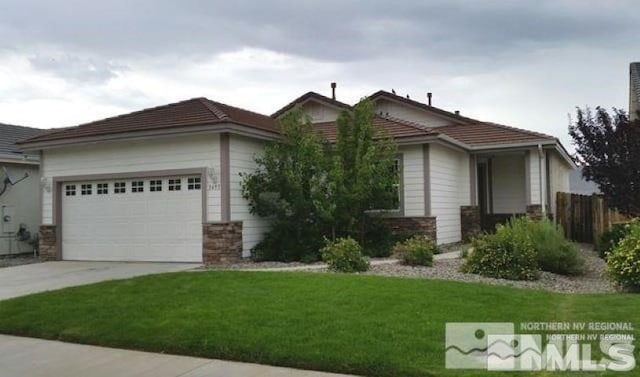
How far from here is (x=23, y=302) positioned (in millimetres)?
9875

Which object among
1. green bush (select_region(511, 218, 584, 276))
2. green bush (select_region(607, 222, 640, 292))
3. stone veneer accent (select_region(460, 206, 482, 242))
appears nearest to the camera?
green bush (select_region(607, 222, 640, 292))

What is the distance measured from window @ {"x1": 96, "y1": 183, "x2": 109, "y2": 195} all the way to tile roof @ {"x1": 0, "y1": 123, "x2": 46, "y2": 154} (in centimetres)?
473

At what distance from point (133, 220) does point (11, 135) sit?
9.65 metres

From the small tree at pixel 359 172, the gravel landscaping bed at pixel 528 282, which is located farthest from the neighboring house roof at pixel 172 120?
the gravel landscaping bed at pixel 528 282

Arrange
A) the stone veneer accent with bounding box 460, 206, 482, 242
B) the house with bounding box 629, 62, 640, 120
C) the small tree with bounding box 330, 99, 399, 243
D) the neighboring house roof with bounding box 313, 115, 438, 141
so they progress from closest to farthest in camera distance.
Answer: the small tree with bounding box 330, 99, 399, 243 → the neighboring house roof with bounding box 313, 115, 438, 141 → the stone veneer accent with bounding box 460, 206, 482, 242 → the house with bounding box 629, 62, 640, 120

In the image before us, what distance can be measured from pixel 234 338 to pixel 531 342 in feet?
10.7

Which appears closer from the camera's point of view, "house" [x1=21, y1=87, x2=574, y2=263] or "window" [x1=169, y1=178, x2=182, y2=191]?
"house" [x1=21, y1=87, x2=574, y2=263]

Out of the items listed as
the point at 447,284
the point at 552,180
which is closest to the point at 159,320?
the point at 447,284

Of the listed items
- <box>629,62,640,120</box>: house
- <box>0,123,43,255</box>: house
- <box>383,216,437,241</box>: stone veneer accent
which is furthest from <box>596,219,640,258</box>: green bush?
<box>0,123,43,255</box>: house

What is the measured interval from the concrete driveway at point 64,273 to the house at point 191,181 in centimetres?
73

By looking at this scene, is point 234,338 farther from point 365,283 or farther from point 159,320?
point 365,283

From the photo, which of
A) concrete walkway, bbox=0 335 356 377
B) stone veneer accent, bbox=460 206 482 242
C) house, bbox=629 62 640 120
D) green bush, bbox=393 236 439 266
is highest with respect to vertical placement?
house, bbox=629 62 640 120

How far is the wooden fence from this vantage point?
17.3 m
